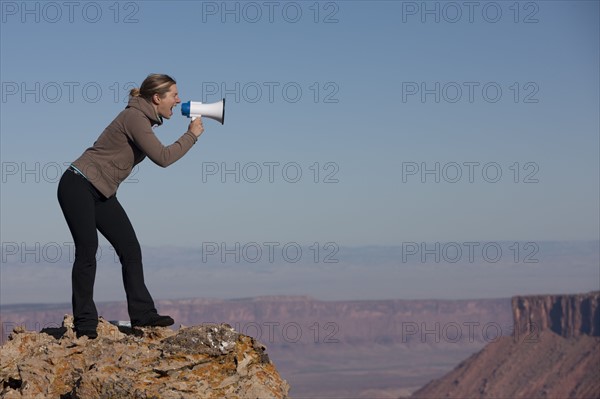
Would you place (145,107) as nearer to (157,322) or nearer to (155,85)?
(155,85)

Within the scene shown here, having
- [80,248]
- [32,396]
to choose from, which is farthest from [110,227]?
[32,396]

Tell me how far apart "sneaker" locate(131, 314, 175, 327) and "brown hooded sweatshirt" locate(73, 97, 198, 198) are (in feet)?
4.15

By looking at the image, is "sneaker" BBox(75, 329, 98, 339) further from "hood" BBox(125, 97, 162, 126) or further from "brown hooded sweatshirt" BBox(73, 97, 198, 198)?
"hood" BBox(125, 97, 162, 126)

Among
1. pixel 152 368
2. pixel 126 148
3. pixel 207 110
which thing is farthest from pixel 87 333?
pixel 207 110

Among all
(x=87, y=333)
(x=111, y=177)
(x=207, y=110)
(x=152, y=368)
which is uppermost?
(x=207, y=110)

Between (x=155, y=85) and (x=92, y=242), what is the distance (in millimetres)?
1598

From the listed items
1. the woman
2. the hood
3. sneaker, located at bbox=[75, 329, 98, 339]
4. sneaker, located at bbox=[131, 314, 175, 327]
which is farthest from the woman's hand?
sneaker, located at bbox=[75, 329, 98, 339]

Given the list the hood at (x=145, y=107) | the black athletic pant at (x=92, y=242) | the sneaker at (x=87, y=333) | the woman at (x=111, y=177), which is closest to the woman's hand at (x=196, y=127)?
the woman at (x=111, y=177)

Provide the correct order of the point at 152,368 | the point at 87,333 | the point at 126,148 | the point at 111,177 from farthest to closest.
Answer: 1. the point at 87,333
2. the point at 111,177
3. the point at 126,148
4. the point at 152,368

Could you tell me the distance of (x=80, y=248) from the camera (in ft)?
32.5

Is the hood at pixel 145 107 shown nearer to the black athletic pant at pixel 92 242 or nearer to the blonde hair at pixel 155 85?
the blonde hair at pixel 155 85

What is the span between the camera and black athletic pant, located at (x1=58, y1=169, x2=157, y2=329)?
9.82 meters

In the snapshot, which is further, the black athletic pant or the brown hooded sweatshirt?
the black athletic pant

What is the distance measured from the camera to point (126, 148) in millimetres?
9719
